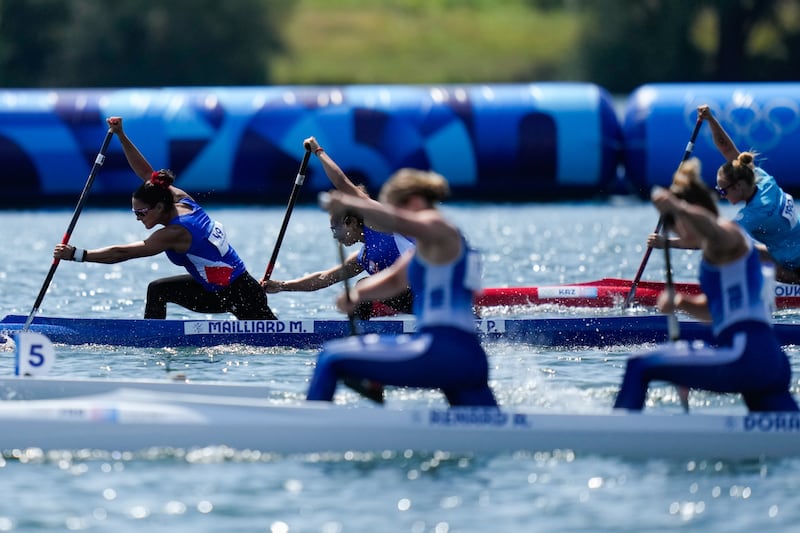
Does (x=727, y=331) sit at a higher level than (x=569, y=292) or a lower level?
lower

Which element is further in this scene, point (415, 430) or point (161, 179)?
point (161, 179)

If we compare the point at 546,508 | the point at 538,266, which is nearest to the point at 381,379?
the point at 546,508

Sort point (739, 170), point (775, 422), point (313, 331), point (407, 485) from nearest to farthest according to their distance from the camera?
1. point (407, 485)
2. point (775, 422)
3. point (739, 170)
4. point (313, 331)

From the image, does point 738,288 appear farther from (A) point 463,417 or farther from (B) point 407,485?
(B) point 407,485

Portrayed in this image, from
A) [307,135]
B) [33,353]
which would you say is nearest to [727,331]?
[33,353]

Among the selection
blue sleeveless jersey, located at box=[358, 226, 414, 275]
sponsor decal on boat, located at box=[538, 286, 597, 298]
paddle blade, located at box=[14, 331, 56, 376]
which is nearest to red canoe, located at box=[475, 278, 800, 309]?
sponsor decal on boat, located at box=[538, 286, 597, 298]

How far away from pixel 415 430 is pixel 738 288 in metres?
2.01

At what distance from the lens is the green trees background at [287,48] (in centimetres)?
4938

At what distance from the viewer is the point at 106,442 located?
8.99 m

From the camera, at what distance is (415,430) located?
8812mm

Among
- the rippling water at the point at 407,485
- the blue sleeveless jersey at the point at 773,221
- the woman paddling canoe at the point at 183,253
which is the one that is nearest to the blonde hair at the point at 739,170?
the blue sleeveless jersey at the point at 773,221

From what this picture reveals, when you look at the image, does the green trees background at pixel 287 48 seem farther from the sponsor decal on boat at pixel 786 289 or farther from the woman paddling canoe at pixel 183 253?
the woman paddling canoe at pixel 183 253

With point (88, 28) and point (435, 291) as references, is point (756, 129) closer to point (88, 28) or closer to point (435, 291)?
point (435, 291)

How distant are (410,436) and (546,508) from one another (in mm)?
1176
